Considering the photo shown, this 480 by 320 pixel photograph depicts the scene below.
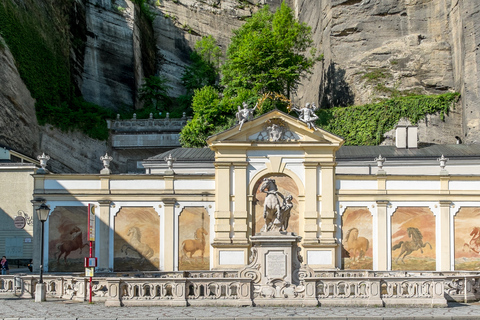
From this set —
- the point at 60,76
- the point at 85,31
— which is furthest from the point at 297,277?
the point at 85,31

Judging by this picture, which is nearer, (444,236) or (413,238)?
(444,236)

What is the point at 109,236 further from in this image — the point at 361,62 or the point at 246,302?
the point at 361,62

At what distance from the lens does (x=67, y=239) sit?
3688cm

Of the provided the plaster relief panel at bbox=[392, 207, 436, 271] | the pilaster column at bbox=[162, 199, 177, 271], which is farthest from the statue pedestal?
the plaster relief panel at bbox=[392, 207, 436, 271]

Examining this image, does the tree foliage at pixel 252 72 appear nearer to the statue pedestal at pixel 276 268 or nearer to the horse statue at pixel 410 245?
the horse statue at pixel 410 245

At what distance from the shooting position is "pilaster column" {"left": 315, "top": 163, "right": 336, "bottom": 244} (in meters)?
36.7

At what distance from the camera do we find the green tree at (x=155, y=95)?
67.5 metres

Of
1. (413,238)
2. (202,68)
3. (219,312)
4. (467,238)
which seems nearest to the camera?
(219,312)

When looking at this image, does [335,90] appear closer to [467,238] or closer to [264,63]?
[264,63]

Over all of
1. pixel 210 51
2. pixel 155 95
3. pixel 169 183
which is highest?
pixel 210 51

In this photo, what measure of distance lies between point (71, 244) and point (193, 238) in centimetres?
623

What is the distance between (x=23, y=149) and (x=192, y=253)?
18797mm

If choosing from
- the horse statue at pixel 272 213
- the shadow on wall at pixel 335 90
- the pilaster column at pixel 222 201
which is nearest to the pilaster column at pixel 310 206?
the pilaster column at pixel 222 201

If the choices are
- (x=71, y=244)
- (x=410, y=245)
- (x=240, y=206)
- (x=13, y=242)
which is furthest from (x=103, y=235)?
(x=410, y=245)
